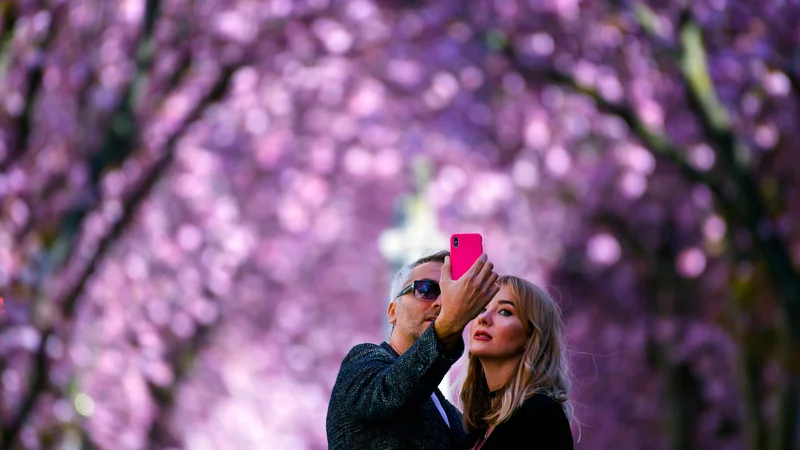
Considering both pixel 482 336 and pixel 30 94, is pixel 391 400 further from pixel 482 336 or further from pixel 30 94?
pixel 30 94

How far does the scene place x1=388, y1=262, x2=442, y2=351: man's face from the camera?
186 inches

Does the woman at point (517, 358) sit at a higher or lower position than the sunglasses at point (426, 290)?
lower

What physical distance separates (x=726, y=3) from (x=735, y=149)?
3571mm

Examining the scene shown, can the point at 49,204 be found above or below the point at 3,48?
below

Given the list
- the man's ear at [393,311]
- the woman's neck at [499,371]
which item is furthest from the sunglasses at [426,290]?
the woman's neck at [499,371]

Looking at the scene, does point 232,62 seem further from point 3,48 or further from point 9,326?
point 9,326

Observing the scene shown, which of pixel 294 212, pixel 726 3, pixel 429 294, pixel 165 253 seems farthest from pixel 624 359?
pixel 429 294

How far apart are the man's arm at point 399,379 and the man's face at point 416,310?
283mm

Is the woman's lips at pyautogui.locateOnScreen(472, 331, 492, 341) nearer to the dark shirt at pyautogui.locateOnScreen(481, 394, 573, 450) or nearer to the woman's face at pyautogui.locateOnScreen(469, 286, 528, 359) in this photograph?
the woman's face at pyautogui.locateOnScreen(469, 286, 528, 359)

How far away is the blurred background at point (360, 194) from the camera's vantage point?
1101 cm

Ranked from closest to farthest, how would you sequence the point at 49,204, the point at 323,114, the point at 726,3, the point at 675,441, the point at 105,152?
1. the point at 105,152
2. the point at 726,3
3. the point at 49,204
4. the point at 675,441
5. the point at 323,114

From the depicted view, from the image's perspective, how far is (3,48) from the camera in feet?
33.7

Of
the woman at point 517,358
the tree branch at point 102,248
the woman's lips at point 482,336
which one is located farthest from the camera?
the tree branch at point 102,248

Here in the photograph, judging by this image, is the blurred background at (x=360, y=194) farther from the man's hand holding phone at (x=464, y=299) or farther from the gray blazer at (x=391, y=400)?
the man's hand holding phone at (x=464, y=299)
